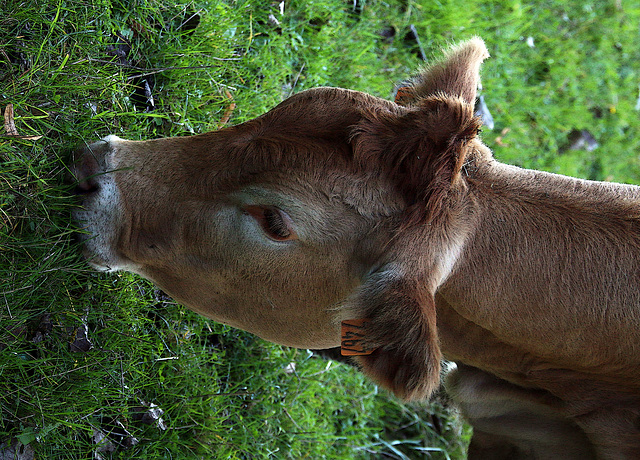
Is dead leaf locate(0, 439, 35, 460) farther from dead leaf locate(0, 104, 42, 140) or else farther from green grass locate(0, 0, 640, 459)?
dead leaf locate(0, 104, 42, 140)

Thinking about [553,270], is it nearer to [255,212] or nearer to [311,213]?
[311,213]

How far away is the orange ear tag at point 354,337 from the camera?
2.48m

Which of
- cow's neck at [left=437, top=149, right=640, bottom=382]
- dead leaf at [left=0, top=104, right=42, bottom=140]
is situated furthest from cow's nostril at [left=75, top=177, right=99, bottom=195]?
cow's neck at [left=437, top=149, right=640, bottom=382]

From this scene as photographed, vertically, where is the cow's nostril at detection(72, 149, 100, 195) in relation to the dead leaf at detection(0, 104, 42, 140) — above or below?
below

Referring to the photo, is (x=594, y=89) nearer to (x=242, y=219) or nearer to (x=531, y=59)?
(x=531, y=59)

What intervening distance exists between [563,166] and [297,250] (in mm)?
5310

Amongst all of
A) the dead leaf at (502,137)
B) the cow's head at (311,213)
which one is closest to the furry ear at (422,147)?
the cow's head at (311,213)

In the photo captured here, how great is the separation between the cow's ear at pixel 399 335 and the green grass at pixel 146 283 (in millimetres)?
1328

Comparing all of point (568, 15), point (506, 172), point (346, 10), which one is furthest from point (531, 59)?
point (506, 172)

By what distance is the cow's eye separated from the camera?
256 centimetres

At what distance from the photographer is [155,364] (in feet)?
→ 11.7

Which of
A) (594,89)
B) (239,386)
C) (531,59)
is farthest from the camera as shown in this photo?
(594,89)

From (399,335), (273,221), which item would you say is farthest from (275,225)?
(399,335)

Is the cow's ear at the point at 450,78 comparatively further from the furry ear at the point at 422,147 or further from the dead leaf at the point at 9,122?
the dead leaf at the point at 9,122
